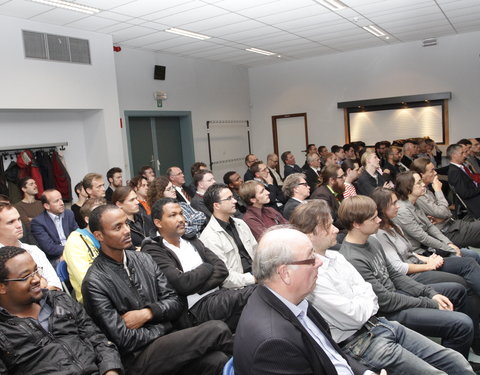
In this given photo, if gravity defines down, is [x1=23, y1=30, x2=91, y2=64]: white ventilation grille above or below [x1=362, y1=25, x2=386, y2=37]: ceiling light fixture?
below

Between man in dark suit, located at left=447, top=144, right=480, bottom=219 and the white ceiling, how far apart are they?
2377 mm

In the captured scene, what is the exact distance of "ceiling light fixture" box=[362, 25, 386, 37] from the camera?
746cm

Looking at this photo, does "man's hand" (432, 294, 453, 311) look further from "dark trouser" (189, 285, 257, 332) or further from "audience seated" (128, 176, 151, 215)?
"audience seated" (128, 176, 151, 215)

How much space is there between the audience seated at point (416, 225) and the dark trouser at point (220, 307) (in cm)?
178

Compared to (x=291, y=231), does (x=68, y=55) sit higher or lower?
higher

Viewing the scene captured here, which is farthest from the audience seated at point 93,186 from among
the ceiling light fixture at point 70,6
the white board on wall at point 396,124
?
the white board on wall at point 396,124

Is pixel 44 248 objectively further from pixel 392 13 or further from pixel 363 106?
pixel 363 106

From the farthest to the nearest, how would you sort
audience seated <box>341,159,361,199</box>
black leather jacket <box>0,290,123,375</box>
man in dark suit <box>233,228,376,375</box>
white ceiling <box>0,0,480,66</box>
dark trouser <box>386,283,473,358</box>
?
1. white ceiling <box>0,0,480,66</box>
2. audience seated <box>341,159,361,199</box>
3. dark trouser <box>386,283,473,358</box>
4. black leather jacket <box>0,290,123,375</box>
5. man in dark suit <box>233,228,376,375</box>

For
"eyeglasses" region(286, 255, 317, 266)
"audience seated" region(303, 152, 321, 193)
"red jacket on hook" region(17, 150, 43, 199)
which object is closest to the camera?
"eyeglasses" region(286, 255, 317, 266)

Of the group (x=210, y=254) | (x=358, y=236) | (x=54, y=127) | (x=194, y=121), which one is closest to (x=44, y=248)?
(x=210, y=254)

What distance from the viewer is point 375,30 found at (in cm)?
773

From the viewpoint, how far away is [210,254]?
9.30ft

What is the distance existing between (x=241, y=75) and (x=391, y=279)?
8.77m

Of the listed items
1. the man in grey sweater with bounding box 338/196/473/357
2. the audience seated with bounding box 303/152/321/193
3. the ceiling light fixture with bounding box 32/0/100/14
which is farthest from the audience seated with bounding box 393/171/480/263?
the ceiling light fixture with bounding box 32/0/100/14
